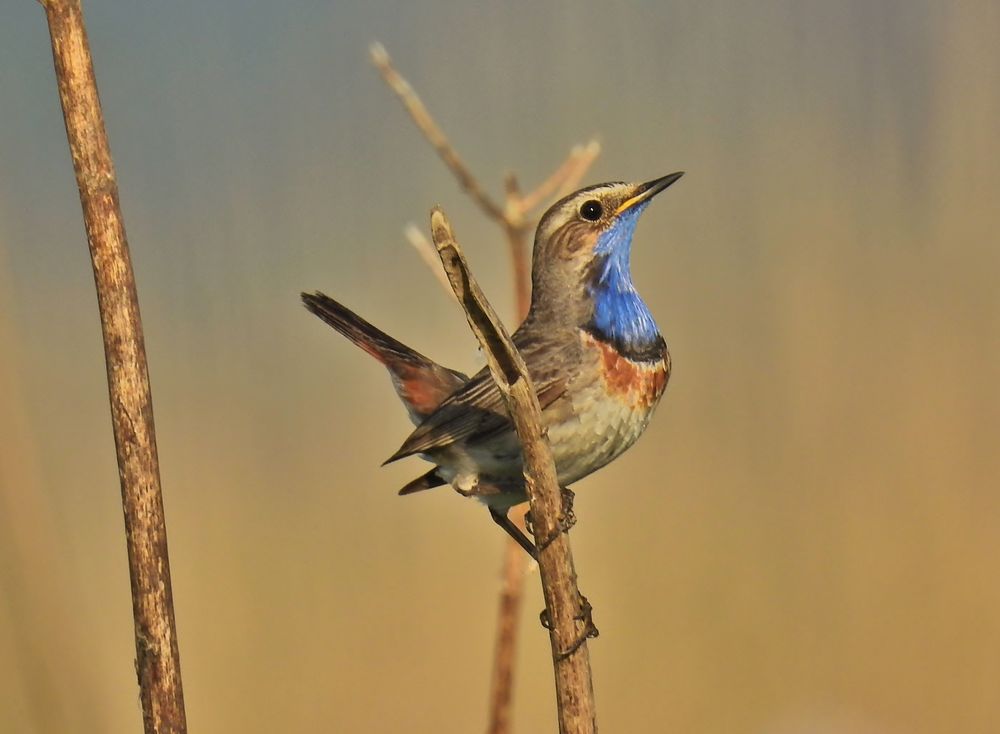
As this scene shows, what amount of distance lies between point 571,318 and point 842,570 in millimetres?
1911

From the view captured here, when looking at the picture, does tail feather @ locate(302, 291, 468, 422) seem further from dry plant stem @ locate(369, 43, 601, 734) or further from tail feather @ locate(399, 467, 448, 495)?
dry plant stem @ locate(369, 43, 601, 734)

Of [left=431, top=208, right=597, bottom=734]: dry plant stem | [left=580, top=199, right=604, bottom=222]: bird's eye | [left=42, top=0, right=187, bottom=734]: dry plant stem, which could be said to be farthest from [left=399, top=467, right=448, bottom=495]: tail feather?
[left=42, top=0, right=187, bottom=734]: dry plant stem

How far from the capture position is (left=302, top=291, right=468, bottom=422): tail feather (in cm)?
339

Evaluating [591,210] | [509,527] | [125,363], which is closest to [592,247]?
[591,210]

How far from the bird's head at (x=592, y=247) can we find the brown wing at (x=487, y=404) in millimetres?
159

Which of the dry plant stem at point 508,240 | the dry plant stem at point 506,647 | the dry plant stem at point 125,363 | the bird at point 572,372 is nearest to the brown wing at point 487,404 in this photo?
the bird at point 572,372

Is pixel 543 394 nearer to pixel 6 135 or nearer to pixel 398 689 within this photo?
pixel 398 689

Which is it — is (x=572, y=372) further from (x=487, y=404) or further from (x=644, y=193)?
(x=644, y=193)

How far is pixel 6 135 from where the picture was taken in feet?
15.8

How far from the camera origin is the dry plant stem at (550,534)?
189cm

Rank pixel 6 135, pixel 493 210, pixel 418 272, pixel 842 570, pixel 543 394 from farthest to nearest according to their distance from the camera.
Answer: pixel 418 272
pixel 6 135
pixel 842 570
pixel 543 394
pixel 493 210

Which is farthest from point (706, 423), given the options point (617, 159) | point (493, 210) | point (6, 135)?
point (6, 135)

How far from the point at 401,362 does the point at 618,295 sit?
2.12 feet

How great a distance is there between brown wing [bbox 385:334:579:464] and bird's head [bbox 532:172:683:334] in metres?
0.16
